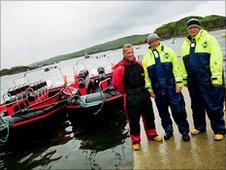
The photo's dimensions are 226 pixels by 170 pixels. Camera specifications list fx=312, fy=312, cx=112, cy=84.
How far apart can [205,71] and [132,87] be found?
1380 mm

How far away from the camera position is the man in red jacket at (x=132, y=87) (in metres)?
5.85

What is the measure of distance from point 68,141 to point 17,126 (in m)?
1.69

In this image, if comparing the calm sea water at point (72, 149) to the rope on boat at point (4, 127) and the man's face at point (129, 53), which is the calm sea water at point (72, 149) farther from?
the man's face at point (129, 53)

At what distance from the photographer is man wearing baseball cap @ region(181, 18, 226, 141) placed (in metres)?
5.15

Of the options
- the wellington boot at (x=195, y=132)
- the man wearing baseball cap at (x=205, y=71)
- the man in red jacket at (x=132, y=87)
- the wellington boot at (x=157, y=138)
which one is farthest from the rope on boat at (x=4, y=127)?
the man wearing baseball cap at (x=205, y=71)

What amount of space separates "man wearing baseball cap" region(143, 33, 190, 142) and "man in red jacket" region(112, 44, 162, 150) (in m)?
0.15

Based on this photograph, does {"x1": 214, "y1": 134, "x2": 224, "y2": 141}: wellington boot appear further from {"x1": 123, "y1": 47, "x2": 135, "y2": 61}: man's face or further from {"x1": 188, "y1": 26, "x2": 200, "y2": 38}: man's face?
{"x1": 123, "y1": 47, "x2": 135, "y2": 61}: man's face

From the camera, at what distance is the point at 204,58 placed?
5262mm

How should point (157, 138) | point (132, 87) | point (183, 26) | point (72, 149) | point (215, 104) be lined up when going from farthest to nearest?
point (183, 26) < point (72, 149) < point (157, 138) < point (132, 87) < point (215, 104)

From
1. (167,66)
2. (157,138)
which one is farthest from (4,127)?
(167,66)

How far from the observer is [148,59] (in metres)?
5.86

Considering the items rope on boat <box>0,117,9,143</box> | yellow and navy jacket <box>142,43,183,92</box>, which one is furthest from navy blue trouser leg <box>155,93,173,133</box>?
rope on boat <box>0,117,9,143</box>

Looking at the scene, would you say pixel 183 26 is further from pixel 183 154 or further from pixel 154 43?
pixel 183 154

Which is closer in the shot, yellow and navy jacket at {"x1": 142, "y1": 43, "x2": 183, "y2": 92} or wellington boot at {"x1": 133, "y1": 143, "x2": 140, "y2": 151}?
yellow and navy jacket at {"x1": 142, "y1": 43, "x2": 183, "y2": 92}
